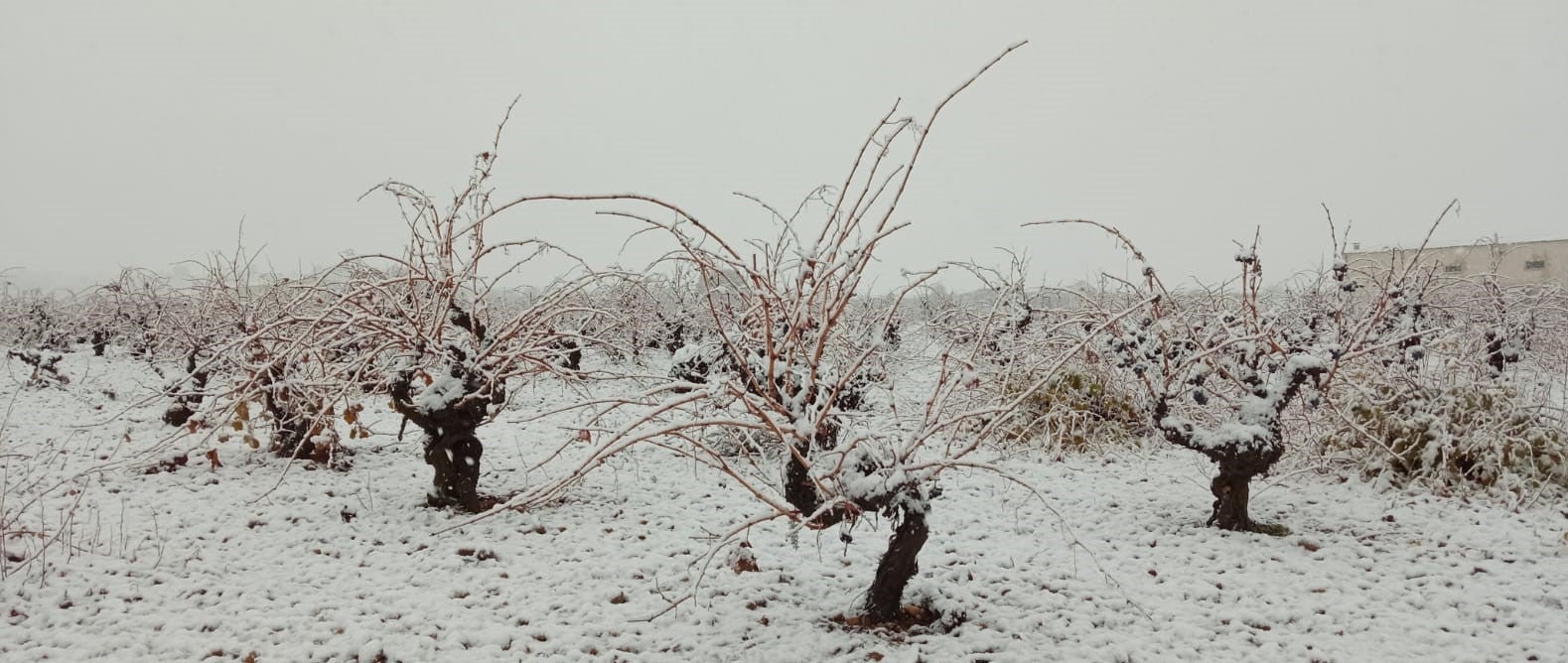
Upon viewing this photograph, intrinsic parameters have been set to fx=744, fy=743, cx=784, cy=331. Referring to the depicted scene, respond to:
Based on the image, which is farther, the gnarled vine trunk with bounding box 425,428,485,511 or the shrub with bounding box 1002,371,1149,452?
the shrub with bounding box 1002,371,1149,452

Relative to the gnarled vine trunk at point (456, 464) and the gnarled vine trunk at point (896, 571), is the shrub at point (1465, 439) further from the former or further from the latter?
the gnarled vine trunk at point (456, 464)

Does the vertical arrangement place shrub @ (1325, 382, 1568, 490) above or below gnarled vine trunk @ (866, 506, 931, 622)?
above

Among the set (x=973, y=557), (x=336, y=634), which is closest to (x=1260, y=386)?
(x=973, y=557)

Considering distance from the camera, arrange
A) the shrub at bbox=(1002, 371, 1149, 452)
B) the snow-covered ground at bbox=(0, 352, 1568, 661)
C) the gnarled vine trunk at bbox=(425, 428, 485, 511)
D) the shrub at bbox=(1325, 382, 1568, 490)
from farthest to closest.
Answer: the shrub at bbox=(1002, 371, 1149, 452) < the shrub at bbox=(1325, 382, 1568, 490) < the gnarled vine trunk at bbox=(425, 428, 485, 511) < the snow-covered ground at bbox=(0, 352, 1568, 661)

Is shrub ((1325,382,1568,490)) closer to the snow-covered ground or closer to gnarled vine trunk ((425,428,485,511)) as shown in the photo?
the snow-covered ground

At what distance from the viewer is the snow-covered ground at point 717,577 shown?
3.75 m

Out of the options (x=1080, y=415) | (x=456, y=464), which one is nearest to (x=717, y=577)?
(x=456, y=464)

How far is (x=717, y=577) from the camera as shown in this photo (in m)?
4.61

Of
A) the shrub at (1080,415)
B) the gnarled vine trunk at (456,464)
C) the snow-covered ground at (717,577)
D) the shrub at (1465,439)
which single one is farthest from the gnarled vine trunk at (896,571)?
the shrub at (1080,415)

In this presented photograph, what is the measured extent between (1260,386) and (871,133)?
3978 millimetres

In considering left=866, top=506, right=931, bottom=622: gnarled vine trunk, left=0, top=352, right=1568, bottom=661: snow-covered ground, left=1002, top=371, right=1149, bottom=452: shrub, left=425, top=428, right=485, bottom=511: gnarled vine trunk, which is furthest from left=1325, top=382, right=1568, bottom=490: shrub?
left=425, top=428, right=485, bottom=511: gnarled vine trunk

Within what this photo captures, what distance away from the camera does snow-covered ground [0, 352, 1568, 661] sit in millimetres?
3750

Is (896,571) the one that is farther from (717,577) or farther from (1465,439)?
(1465,439)

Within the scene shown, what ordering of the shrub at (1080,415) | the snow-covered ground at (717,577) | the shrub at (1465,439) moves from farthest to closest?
the shrub at (1080,415)
the shrub at (1465,439)
the snow-covered ground at (717,577)
